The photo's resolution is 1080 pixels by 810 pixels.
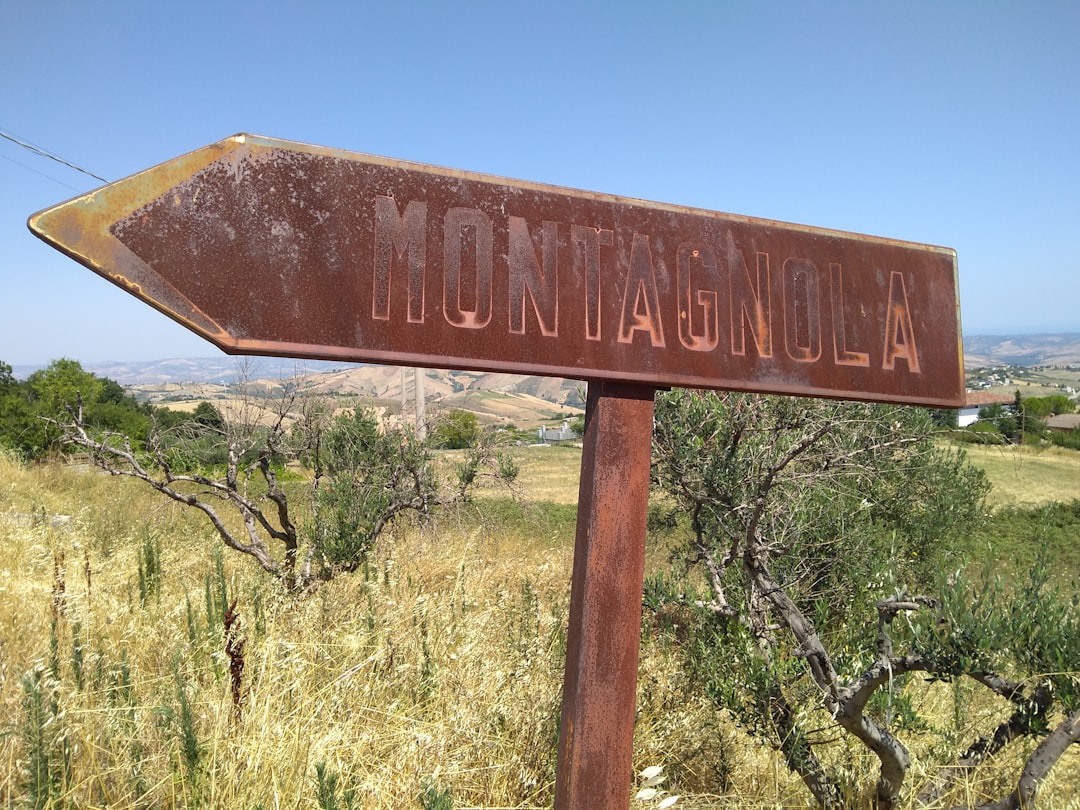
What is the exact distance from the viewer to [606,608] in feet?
5.02

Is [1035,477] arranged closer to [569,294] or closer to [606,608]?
[606,608]

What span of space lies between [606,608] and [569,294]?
685 mm

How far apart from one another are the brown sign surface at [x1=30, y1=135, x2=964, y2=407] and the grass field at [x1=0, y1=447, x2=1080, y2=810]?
98cm

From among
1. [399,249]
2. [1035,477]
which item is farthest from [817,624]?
[1035,477]

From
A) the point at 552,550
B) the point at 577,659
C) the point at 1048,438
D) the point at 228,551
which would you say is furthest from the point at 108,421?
the point at 1048,438

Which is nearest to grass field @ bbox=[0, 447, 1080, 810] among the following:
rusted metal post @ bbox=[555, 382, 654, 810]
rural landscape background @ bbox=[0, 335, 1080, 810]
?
rural landscape background @ bbox=[0, 335, 1080, 810]

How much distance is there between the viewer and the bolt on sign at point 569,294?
1.30 m

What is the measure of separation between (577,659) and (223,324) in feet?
3.25

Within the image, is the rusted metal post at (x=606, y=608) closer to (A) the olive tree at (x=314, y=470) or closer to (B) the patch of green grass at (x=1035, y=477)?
(A) the olive tree at (x=314, y=470)

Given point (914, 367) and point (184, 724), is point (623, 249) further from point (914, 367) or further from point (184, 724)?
point (184, 724)

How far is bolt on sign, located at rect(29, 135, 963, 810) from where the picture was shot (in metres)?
1.30

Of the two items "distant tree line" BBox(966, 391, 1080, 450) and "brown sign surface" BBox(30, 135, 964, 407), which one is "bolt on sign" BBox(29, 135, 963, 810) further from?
"distant tree line" BBox(966, 391, 1080, 450)

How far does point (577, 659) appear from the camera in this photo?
1.52m

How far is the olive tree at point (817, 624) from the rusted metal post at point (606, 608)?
1.07 meters
